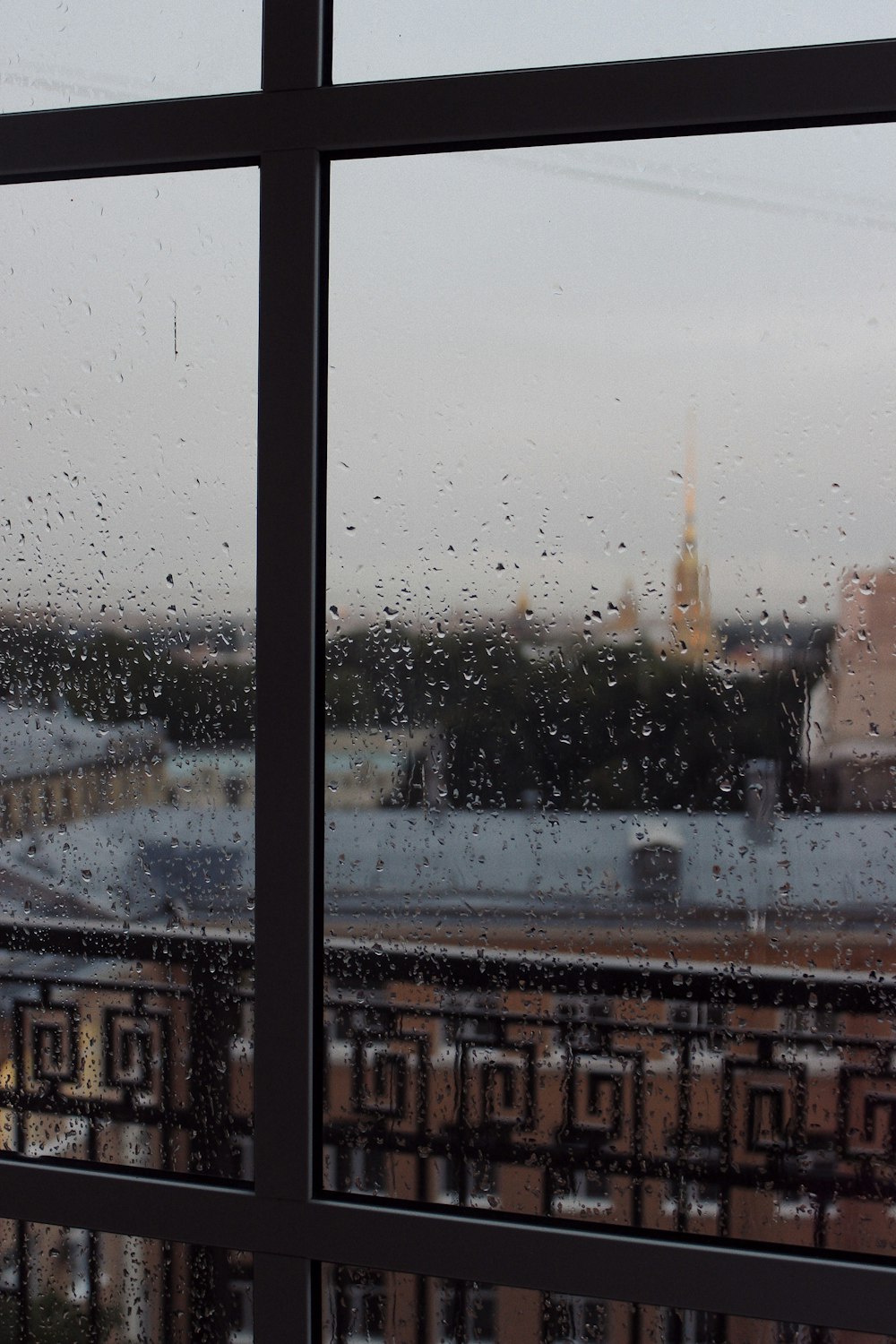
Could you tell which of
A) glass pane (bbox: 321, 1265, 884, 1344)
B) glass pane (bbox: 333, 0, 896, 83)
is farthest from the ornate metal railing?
glass pane (bbox: 333, 0, 896, 83)

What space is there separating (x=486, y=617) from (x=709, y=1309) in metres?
0.66

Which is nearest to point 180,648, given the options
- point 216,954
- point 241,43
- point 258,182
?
point 216,954

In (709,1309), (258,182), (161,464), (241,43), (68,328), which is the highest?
(241,43)

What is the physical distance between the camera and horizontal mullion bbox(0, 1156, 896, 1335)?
896 mm

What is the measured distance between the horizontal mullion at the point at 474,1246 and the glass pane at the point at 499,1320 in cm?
6

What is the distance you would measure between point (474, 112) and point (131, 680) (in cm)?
67

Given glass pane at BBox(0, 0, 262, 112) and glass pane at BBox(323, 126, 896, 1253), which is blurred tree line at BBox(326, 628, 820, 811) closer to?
glass pane at BBox(323, 126, 896, 1253)

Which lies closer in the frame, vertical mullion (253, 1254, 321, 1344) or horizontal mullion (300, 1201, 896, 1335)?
horizontal mullion (300, 1201, 896, 1335)

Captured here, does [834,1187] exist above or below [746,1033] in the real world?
below

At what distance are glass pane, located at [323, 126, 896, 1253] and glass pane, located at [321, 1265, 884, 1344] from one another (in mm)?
88

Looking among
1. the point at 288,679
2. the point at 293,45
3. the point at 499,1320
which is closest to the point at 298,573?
the point at 288,679

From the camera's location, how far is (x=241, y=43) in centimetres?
107

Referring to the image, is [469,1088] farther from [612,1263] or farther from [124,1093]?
[124,1093]

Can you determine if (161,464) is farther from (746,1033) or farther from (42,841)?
(746,1033)
